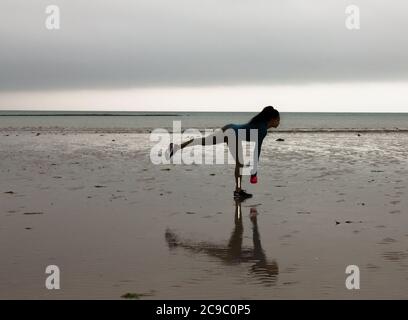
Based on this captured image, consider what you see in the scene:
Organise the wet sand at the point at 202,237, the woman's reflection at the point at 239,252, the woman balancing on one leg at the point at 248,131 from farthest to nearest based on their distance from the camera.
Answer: the woman balancing on one leg at the point at 248,131 < the woman's reflection at the point at 239,252 < the wet sand at the point at 202,237

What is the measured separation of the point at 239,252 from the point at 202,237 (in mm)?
1080

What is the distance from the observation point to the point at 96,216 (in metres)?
10.5

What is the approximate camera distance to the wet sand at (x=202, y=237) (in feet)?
20.9

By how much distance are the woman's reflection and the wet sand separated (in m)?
0.01

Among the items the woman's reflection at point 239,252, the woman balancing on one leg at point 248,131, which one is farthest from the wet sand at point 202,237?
the woman balancing on one leg at point 248,131

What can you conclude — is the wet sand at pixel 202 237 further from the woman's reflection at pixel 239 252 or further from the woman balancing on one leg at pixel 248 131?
the woman balancing on one leg at pixel 248 131

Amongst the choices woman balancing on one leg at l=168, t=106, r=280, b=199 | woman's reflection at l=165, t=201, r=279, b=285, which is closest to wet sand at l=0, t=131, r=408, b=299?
woman's reflection at l=165, t=201, r=279, b=285

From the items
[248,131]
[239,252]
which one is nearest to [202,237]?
[239,252]

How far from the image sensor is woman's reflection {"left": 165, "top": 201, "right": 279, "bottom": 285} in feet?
22.4

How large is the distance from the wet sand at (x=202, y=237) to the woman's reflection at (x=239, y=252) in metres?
0.01

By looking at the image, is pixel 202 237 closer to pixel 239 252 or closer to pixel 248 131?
pixel 239 252

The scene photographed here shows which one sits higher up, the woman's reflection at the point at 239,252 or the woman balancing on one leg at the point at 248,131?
the woman balancing on one leg at the point at 248,131
